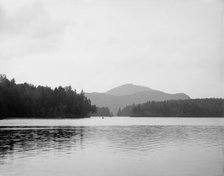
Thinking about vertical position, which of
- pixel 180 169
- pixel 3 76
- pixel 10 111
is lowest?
pixel 180 169

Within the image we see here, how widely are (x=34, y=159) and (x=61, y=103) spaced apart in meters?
168

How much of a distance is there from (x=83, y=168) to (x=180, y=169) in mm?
6956

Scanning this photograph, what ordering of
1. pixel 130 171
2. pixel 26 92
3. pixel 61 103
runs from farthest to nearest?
1. pixel 61 103
2. pixel 26 92
3. pixel 130 171

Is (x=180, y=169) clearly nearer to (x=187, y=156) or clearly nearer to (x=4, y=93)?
(x=187, y=156)

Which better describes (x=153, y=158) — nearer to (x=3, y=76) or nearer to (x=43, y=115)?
(x=3, y=76)

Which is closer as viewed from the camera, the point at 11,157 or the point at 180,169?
the point at 180,169

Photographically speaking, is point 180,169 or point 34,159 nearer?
point 180,169

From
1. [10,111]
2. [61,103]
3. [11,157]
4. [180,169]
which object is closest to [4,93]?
[10,111]

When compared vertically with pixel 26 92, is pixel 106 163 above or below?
below

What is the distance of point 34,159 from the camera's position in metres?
30.3

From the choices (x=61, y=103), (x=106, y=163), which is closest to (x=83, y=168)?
(x=106, y=163)

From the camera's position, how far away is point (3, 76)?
165250 mm

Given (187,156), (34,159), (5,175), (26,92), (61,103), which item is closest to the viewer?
(5,175)

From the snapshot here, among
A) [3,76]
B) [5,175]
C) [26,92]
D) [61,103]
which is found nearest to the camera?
[5,175]
